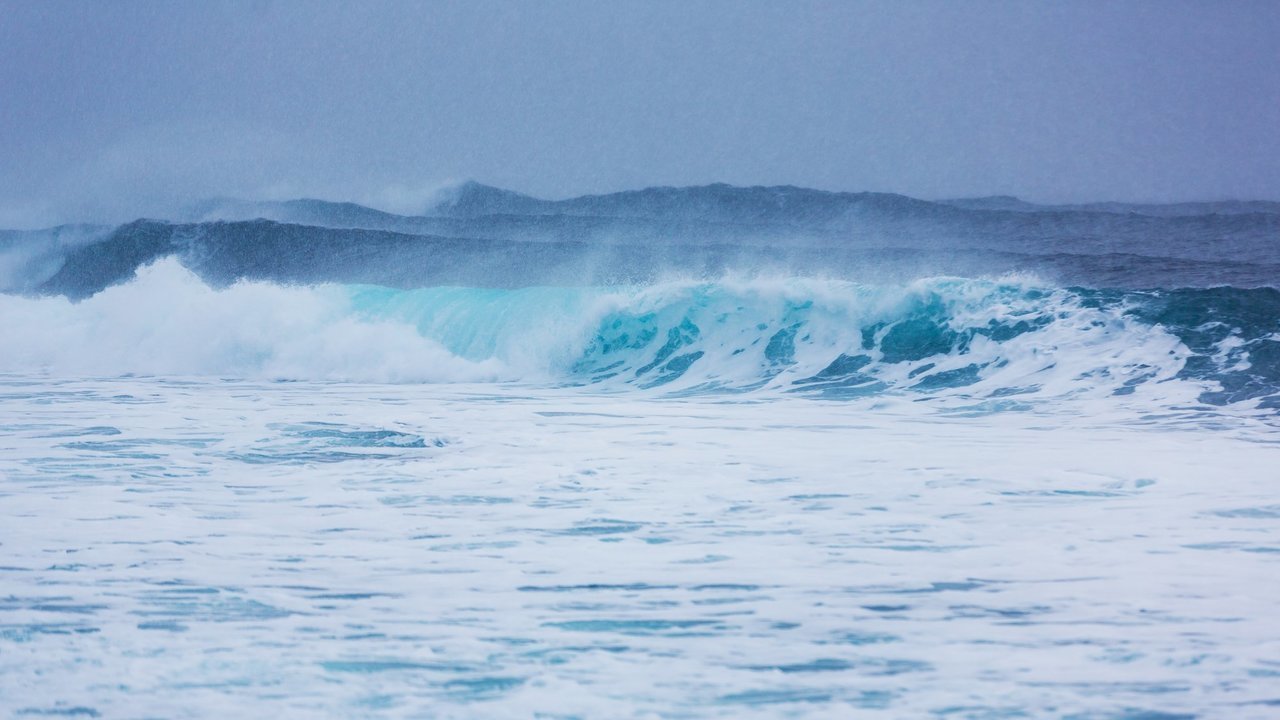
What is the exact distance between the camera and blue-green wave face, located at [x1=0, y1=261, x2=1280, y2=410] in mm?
8156

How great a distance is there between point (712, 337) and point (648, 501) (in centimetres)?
594

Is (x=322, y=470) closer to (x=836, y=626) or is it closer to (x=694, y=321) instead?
(x=836, y=626)

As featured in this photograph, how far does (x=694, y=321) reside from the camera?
10625 mm

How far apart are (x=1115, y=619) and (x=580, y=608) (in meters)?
1.32

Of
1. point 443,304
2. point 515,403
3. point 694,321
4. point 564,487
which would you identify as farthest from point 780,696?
point 443,304

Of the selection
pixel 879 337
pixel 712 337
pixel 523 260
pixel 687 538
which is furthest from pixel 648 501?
pixel 523 260

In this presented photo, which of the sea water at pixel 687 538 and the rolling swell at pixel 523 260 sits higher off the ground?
the rolling swell at pixel 523 260

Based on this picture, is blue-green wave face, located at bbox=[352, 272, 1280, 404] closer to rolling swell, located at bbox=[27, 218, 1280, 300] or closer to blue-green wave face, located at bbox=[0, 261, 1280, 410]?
→ blue-green wave face, located at bbox=[0, 261, 1280, 410]

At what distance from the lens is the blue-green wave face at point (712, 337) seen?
8156mm

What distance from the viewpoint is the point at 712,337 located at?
10.3 meters

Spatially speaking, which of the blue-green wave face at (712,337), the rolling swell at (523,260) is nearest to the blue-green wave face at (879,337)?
→ the blue-green wave face at (712,337)

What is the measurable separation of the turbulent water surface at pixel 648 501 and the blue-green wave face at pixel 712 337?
0.04 m

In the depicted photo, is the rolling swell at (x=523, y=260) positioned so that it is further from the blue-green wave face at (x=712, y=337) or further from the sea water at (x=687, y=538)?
the sea water at (x=687, y=538)

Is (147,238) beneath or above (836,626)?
above
